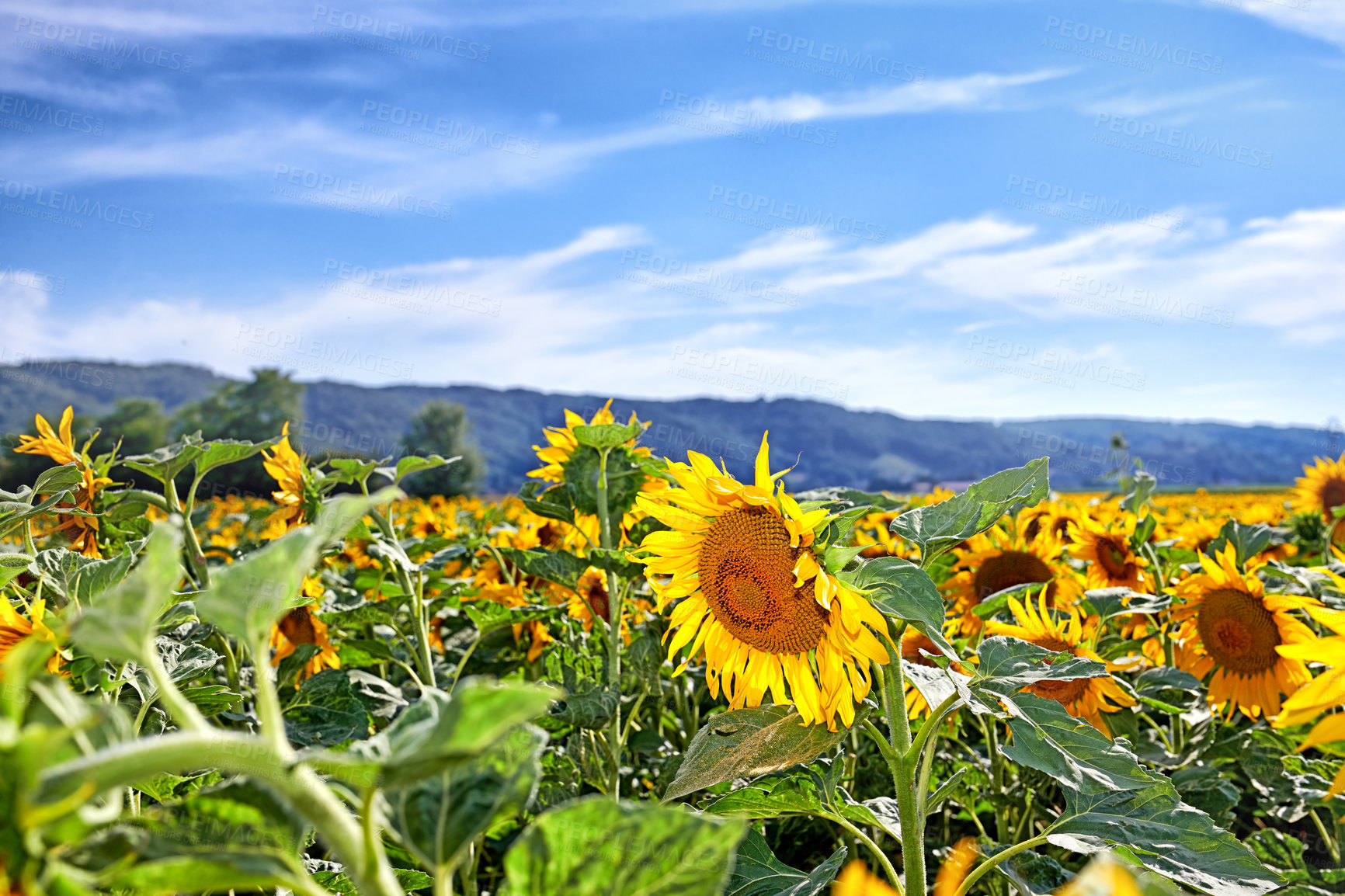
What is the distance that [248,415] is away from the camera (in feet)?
107

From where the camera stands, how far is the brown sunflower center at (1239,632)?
2395mm

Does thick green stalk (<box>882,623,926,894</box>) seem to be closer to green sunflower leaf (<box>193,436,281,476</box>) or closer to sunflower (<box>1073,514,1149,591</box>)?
green sunflower leaf (<box>193,436,281,476</box>)

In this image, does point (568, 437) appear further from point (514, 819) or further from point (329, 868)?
point (329, 868)

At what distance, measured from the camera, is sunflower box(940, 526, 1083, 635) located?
2916 millimetres

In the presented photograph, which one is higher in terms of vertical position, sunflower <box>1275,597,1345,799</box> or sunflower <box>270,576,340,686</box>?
sunflower <box>1275,597,1345,799</box>

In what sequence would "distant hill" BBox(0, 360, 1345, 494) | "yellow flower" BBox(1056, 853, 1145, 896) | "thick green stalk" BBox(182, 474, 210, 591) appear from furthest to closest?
"distant hill" BBox(0, 360, 1345, 494) < "thick green stalk" BBox(182, 474, 210, 591) < "yellow flower" BBox(1056, 853, 1145, 896)

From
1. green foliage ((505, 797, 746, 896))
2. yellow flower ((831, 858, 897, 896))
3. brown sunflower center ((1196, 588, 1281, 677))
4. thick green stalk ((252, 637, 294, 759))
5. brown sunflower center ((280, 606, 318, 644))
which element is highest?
thick green stalk ((252, 637, 294, 759))

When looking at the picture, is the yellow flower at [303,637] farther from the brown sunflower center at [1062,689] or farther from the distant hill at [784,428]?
the distant hill at [784,428]

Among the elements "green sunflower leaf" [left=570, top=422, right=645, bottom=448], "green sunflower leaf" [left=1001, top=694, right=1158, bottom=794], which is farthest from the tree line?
"green sunflower leaf" [left=1001, top=694, right=1158, bottom=794]

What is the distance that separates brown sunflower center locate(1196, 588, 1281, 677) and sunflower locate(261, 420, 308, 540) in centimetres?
263

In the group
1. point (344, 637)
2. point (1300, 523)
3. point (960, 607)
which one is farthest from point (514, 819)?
point (1300, 523)

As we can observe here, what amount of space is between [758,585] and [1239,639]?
65.6 inches

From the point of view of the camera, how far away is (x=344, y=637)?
299cm

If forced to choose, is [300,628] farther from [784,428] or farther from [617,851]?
[784,428]
